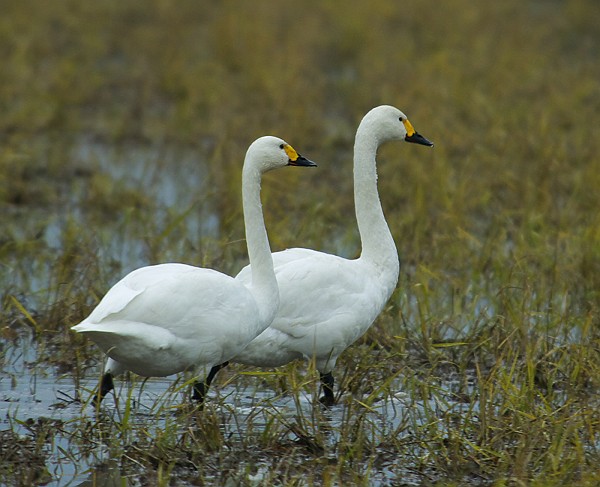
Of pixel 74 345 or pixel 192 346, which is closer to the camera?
pixel 192 346

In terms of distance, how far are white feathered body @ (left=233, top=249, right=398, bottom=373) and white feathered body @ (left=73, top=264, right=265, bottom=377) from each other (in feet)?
1.16

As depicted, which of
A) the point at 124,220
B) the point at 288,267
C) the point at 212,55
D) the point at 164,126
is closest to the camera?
→ the point at 288,267

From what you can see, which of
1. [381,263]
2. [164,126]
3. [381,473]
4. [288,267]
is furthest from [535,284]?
[164,126]

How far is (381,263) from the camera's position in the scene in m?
6.13

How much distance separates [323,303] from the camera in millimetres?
5773

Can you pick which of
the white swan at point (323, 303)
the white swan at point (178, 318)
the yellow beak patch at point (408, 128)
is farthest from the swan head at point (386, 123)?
the white swan at point (178, 318)

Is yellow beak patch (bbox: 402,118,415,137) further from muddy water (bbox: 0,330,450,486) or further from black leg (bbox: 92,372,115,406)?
black leg (bbox: 92,372,115,406)

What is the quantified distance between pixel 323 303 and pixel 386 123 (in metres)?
1.13

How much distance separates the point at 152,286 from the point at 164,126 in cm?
657

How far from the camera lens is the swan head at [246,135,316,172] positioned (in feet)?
18.3

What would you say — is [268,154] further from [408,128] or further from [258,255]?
[408,128]

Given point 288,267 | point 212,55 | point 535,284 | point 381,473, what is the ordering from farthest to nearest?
point 212,55
point 535,284
point 288,267
point 381,473

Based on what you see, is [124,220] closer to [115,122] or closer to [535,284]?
[535,284]

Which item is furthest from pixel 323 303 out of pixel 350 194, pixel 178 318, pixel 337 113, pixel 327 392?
pixel 337 113
